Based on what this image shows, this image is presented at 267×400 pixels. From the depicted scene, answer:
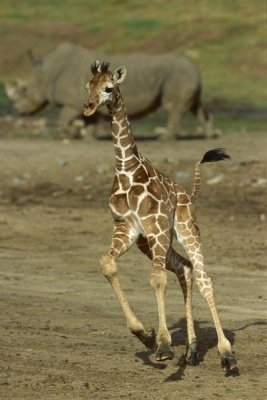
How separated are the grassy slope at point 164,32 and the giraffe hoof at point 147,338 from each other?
29082mm

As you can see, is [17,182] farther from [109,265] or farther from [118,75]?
[109,265]

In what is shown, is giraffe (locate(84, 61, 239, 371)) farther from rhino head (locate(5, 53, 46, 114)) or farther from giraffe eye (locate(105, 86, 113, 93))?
rhino head (locate(5, 53, 46, 114))

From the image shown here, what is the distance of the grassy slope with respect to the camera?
4656 cm

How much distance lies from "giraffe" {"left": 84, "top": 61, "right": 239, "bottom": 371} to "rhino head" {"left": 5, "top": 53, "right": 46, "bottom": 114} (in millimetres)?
19777

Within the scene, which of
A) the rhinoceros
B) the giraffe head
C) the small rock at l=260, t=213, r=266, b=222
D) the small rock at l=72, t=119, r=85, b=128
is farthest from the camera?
the rhinoceros

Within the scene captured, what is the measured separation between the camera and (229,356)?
963 cm

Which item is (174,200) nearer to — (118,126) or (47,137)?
(118,126)

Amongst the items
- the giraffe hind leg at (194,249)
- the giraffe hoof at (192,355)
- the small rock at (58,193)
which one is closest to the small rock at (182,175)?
the small rock at (58,193)

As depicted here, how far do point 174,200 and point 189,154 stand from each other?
1473 cm

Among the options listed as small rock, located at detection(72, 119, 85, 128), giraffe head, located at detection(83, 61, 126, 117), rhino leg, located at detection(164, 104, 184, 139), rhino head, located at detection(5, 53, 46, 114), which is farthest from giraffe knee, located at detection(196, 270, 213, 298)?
rhino head, located at detection(5, 53, 46, 114)

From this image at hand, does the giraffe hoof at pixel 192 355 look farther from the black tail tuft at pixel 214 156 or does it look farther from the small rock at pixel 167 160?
the small rock at pixel 167 160

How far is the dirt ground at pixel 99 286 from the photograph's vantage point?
365 inches

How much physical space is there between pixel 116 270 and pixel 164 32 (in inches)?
1832

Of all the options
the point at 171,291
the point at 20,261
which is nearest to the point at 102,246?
the point at 20,261
